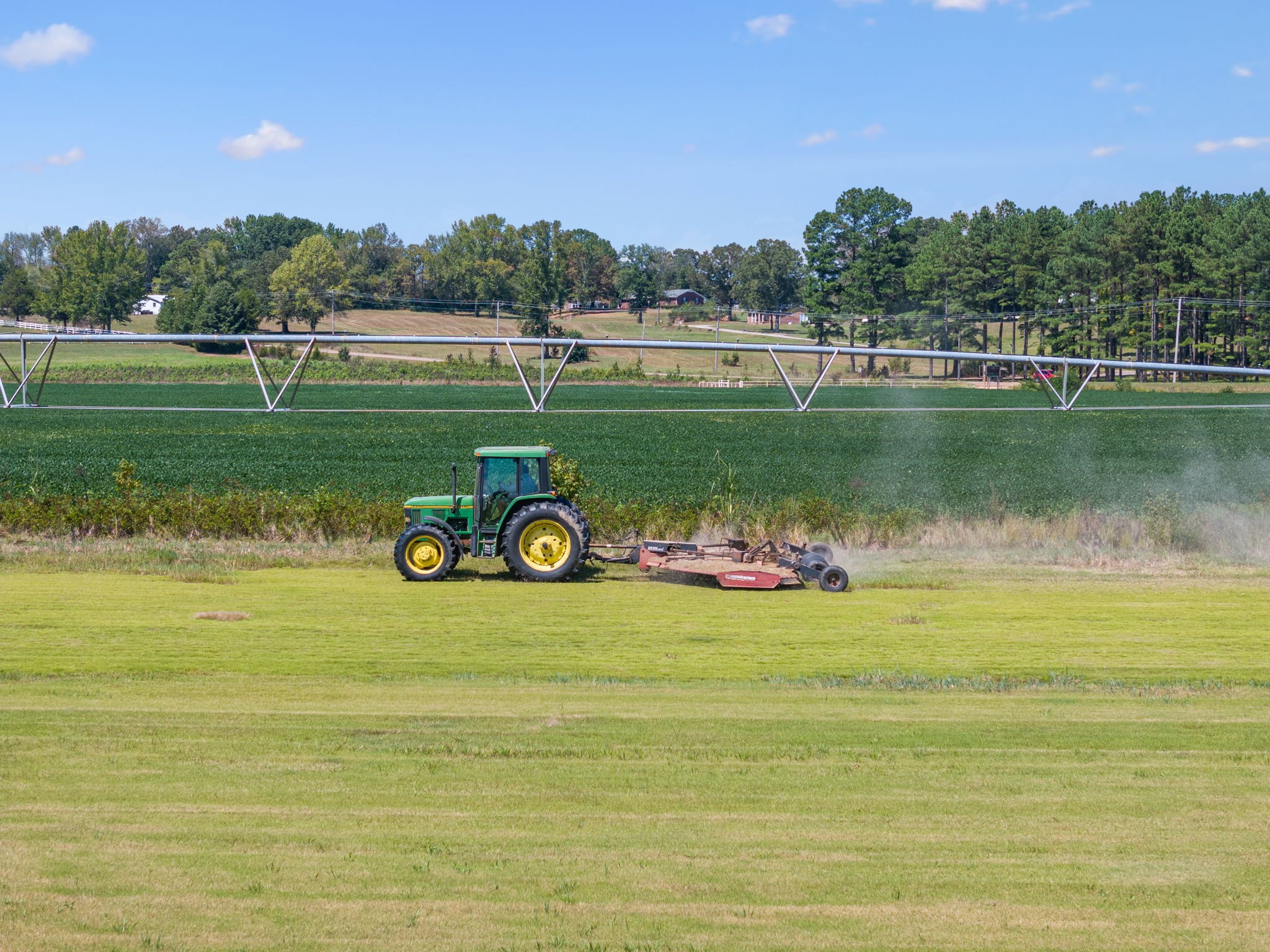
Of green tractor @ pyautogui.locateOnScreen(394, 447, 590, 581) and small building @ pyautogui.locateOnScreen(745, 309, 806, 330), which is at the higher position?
small building @ pyautogui.locateOnScreen(745, 309, 806, 330)

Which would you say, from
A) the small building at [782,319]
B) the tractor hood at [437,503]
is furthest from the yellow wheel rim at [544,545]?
the small building at [782,319]

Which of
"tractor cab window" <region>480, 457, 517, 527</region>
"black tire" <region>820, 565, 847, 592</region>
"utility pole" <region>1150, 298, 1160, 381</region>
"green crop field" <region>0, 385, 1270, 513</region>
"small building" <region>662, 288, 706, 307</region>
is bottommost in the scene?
"black tire" <region>820, 565, 847, 592</region>

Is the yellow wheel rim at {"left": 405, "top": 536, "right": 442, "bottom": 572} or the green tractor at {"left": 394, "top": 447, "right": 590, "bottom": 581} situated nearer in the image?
the green tractor at {"left": 394, "top": 447, "right": 590, "bottom": 581}

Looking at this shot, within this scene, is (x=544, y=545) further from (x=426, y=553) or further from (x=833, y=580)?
(x=833, y=580)

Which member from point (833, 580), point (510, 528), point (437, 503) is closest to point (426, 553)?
point (437, 503)

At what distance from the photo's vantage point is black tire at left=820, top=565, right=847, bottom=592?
51.2ft

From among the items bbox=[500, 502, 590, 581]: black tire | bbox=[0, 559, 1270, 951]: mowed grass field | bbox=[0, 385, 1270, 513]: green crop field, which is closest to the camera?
bbox=[0, 559, 1270, 951]: mowed grass field

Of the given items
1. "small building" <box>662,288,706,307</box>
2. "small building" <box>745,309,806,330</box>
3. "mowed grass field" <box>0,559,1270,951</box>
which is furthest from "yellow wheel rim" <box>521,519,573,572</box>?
"small building" <box>662,288,706,307</box>

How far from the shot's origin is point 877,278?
4493 inches

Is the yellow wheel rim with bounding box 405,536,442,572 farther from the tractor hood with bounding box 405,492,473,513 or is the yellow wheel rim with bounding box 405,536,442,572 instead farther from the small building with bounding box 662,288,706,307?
the small building with bounding box 662,288,706,307

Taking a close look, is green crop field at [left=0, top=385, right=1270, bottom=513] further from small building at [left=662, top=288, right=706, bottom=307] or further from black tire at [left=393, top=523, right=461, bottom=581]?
small building at [left=662, top=288, right=706, bottom=307]

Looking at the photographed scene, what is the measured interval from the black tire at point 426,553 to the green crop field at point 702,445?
4.09 m

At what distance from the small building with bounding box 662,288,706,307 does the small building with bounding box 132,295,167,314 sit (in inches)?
2380

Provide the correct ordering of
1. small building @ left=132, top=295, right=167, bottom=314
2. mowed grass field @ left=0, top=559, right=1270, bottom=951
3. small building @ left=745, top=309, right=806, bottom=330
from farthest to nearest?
small building @ left=132, top=295, right=167, bottom=314 < small building @ left=745, top=309, right=806, bottom=330 < mowed grass field @ left=0, top=559, right=1270, bottom=951
